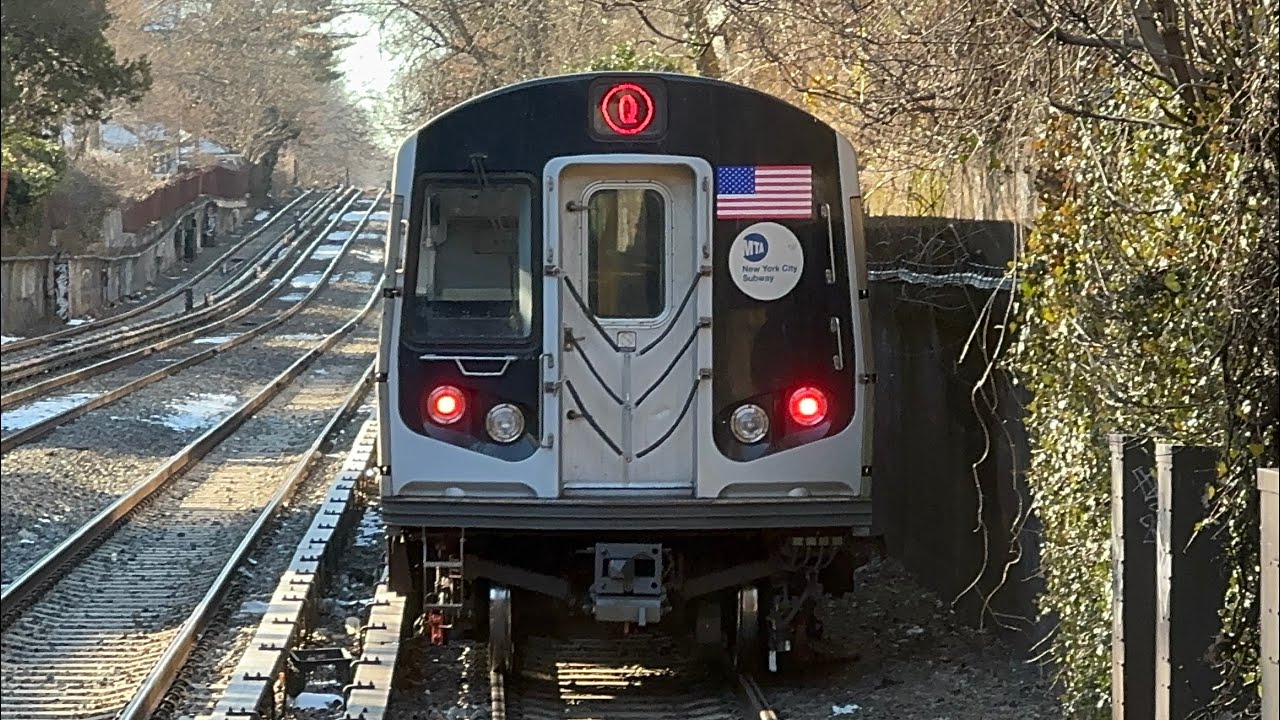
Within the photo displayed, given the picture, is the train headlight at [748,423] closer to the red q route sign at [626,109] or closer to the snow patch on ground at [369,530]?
the red q route sign at [626,109]

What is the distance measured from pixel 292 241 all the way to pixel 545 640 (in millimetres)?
51487

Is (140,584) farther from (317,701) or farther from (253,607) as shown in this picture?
(317,701)

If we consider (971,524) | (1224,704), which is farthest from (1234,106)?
(971,524)

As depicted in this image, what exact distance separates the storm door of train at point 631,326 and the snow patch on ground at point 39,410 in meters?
9.27

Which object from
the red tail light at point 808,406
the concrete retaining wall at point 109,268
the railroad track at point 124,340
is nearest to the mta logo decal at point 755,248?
the red tail light at point 808,406

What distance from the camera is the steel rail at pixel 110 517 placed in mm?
9391

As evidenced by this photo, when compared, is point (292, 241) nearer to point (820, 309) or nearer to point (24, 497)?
point (24, 497)

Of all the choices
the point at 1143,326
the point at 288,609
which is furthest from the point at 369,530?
the point at 1143,326

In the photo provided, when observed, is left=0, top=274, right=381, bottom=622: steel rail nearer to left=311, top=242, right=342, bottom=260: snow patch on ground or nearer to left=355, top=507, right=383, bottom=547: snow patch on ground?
left=355, top=507, right=383, bottom=547: snow patch on ground

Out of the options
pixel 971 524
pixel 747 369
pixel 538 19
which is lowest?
pixel 971 524

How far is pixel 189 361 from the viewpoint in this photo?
83.5 ft

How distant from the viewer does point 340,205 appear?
71500 millimetres

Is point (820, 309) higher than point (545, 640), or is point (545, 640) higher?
point (820, 309)

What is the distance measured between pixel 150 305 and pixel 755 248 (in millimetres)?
34041
